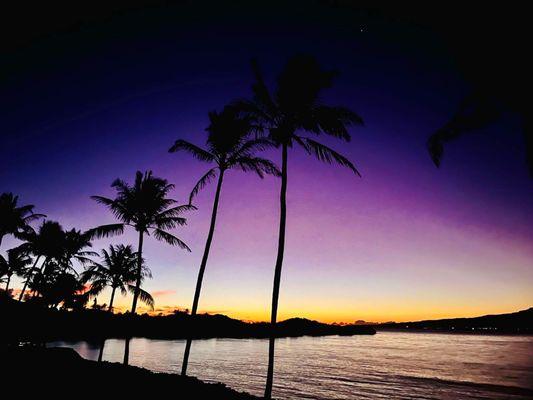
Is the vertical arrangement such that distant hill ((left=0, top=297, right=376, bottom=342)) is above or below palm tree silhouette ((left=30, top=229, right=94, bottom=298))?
below

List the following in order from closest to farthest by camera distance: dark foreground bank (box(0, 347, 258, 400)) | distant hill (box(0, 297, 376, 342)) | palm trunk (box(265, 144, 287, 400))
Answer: dark foreground bank (box(0, 347, 258, 400)), palm trunk (box(265, 144, 287, 400)), distant hill (box(0, 297, 376, 342))

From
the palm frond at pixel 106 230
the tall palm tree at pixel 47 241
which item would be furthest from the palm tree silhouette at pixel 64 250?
the palm frond at pixel 106 230

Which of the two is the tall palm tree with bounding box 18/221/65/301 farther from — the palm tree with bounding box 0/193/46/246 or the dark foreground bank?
the dark foreground bank

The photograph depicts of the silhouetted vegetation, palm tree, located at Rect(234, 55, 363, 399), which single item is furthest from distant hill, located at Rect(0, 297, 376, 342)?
palm tree, located at Rect(234, 55, 363, 399)

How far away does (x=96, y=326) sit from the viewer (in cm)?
7612

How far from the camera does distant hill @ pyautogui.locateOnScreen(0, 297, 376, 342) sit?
2548 centimetres

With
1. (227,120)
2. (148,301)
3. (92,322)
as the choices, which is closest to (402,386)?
(148,301)

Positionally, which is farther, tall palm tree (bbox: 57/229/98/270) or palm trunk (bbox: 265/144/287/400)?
tall palm tree (bbox: 57/229/98/270)

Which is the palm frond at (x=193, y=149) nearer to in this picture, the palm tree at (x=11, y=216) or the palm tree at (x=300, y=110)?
the palm tree at (x=300, y=110)

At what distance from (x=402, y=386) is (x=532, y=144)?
27.9 metres

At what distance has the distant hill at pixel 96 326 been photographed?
83.6ft

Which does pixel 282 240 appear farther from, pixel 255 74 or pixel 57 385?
pixel 57 385

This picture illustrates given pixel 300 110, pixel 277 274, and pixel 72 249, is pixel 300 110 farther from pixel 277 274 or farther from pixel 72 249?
pixel 72 249

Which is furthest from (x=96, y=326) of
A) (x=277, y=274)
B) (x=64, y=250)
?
(x=277, y=274)
